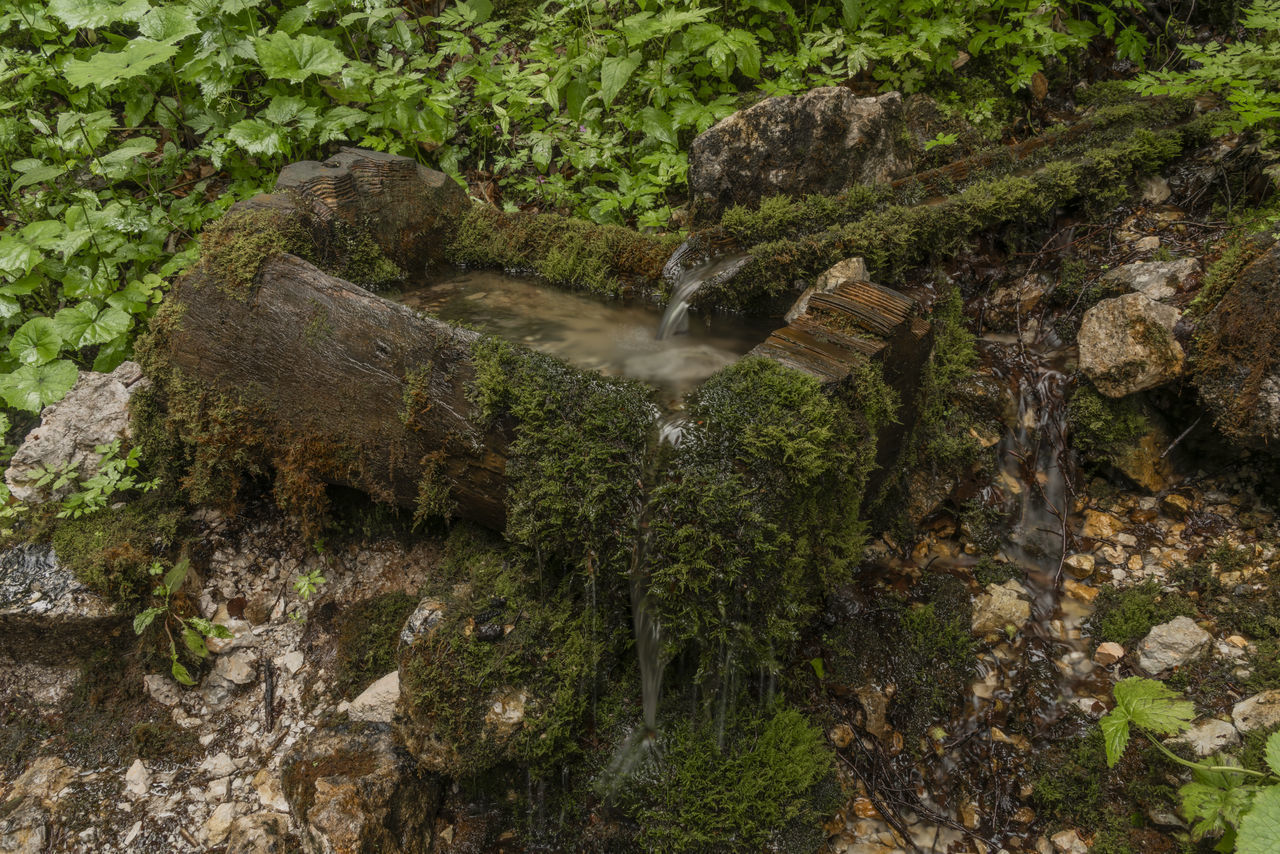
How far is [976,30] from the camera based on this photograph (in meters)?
5.46

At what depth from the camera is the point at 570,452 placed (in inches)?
117

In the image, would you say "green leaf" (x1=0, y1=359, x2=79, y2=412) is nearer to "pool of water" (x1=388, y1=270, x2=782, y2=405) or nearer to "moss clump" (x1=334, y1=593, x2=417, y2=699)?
"pool of water" (x1=388, y1=270, x2=782, y2=405)

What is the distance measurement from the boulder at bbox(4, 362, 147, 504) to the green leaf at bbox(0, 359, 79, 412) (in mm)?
65

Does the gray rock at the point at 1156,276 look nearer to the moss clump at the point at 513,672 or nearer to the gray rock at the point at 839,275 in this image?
the gray rock at the point at 839,275

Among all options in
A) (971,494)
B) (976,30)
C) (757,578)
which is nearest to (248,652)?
(757,578)

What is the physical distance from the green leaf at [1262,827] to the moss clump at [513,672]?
6.91ft

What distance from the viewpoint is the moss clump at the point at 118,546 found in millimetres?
3480

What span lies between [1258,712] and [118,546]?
16.1 feet

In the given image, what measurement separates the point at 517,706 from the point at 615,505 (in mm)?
919

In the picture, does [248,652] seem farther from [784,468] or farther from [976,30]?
[976,30]

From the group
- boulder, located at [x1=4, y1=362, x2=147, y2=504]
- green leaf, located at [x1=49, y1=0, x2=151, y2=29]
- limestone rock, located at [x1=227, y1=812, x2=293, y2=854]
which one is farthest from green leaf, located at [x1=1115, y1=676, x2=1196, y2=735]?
green leaf, located at [x1=49, y1=0, x2=151, y2=29]

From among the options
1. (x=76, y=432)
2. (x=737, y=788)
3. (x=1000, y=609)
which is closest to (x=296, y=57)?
(x=76, y=432)

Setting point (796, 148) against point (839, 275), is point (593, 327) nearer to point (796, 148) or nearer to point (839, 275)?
point (839, 275)

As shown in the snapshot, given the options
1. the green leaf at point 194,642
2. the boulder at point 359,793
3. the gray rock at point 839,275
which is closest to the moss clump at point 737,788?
the boulder at point 359,793
